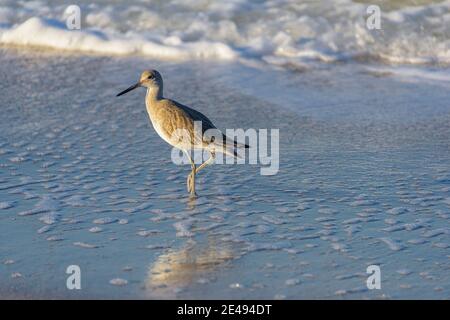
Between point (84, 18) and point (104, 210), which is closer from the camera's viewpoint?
point (104, 210)

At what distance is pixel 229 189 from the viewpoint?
20.6ft

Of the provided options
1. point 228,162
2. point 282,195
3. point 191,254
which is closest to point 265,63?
point 228,162

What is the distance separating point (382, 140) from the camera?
726cm

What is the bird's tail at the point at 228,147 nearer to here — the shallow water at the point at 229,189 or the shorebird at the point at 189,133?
the shorebird at the point at 189,133

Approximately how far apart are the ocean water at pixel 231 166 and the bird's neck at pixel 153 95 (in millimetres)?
419

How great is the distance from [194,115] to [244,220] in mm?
1032

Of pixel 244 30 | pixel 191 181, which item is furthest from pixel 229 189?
pixel 244 30

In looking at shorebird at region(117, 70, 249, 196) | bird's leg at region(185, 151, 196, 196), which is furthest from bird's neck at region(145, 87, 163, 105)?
bird's leg at region(185, 151, 196, 196)

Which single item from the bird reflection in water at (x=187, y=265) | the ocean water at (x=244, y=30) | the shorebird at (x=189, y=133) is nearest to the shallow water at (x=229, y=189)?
the bird reflection in water at (x=187, y=265)

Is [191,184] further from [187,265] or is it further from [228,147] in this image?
[187,265]

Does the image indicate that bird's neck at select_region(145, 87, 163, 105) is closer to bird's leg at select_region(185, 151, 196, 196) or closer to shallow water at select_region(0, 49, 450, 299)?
shallow water at select_region(0, 49, 450, 299)

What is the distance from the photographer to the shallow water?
4875mm

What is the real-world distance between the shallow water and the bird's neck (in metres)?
0.42
